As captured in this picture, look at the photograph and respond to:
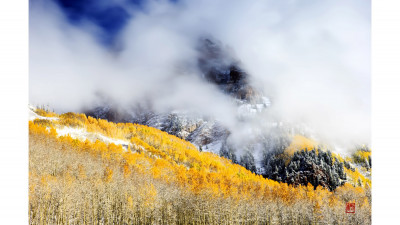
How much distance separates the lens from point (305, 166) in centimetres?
7494

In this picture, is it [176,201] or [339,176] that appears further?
[339,176]

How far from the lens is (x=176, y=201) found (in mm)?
20562

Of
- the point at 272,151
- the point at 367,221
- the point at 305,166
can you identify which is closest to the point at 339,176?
the point at 305,166

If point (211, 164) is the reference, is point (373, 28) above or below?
above

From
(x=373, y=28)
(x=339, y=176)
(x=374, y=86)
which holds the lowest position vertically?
(x=339, y=176)

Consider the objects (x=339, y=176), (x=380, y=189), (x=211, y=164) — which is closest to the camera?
(x=380, y=189)

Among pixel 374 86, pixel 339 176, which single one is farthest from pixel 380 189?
pixel 339 176

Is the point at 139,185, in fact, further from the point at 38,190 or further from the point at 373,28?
the point at 373,28

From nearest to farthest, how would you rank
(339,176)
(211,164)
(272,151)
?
1. (211,164)
2. (339,176)
3. (272,151)
